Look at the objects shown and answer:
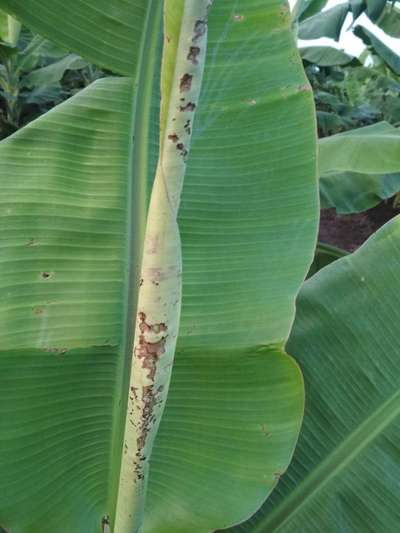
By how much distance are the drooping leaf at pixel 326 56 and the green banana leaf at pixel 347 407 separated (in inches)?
117

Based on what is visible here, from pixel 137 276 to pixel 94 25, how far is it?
31cm

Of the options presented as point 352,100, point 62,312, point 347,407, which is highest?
point 62,312

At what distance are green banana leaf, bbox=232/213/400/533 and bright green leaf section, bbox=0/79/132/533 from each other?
26 centimetres

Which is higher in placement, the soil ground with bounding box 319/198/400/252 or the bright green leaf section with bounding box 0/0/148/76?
the bright green leaf section with bounding box 0/0/148/76

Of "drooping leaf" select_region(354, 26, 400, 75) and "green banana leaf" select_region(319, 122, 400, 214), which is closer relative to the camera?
"green banana leaf" select_region(319, 122, 400, 214)

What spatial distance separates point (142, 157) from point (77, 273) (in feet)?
0.56

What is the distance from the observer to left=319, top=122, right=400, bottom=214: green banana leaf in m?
1.05

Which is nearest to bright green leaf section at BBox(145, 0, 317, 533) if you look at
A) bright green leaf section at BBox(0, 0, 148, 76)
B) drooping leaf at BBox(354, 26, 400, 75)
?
bright green leaf section at BBox(0, 0, 148, 76)

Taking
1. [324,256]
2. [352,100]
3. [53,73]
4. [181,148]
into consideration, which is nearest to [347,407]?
[181,148]

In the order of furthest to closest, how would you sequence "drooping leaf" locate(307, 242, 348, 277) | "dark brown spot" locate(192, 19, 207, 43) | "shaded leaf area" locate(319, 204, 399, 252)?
"shaded leaf area" locate(319, 204, 399, 252) < "drooping leaf" locate(307, 242, 348, 277) < "dark brown spot" locate(192, 19, 207, 43)

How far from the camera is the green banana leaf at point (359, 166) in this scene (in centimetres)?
105

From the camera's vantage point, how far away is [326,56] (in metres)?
3.46

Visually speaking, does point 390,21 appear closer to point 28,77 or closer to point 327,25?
point 327,25

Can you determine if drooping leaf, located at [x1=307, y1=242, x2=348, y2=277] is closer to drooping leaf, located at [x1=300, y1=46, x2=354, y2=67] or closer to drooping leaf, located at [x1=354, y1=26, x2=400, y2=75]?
drooping leaf, located at [x1=354, y1=26, x2=400, y2=75]
